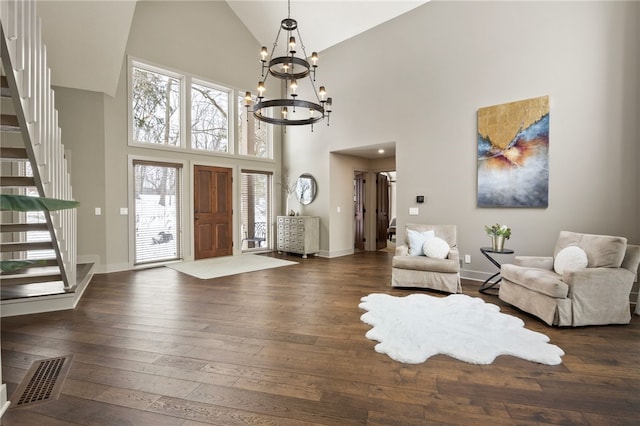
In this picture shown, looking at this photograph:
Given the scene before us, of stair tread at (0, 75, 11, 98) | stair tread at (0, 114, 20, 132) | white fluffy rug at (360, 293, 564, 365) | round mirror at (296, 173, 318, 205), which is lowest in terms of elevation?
white fluffy rug at (360, 293, 564, 365)

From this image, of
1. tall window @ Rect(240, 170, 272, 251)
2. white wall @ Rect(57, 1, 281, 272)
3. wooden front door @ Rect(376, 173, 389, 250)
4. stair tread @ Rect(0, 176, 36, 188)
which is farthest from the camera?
wooden front door @ Rect(376, 173, 389, 250)

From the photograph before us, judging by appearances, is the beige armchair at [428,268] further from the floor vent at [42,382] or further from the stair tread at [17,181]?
the stair tread at [17,181]

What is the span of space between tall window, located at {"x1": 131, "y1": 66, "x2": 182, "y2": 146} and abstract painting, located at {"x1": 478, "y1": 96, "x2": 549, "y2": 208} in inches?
231

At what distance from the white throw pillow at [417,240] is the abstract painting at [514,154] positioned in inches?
39.2

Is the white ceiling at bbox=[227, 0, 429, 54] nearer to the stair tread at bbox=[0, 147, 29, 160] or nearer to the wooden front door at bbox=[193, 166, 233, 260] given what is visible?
the wooden front door at bbox=[193, 166, 233, 260]

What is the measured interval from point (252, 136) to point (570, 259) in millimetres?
6779

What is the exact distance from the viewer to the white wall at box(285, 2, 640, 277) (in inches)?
149

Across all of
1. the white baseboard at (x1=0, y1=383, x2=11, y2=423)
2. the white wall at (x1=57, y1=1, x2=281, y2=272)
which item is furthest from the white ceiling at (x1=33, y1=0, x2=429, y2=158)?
the white baseboard at (x1=0, y1=383, x2=11, y2=423)

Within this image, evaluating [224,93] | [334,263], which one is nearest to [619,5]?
[334,263]

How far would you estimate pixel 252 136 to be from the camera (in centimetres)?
789

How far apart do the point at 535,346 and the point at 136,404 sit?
9.72 ft

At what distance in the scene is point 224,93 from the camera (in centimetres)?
744

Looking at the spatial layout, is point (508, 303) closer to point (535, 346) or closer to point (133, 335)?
point (535, 346)

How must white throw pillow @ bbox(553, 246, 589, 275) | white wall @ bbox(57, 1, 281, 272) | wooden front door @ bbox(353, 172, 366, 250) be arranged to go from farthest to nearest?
wooden front door @ bbox(353, 172, 366, 250), white wall @ bbox(57, 1, 281, 272), white throw pillow @ bbox(553, 246, 589, 275)
